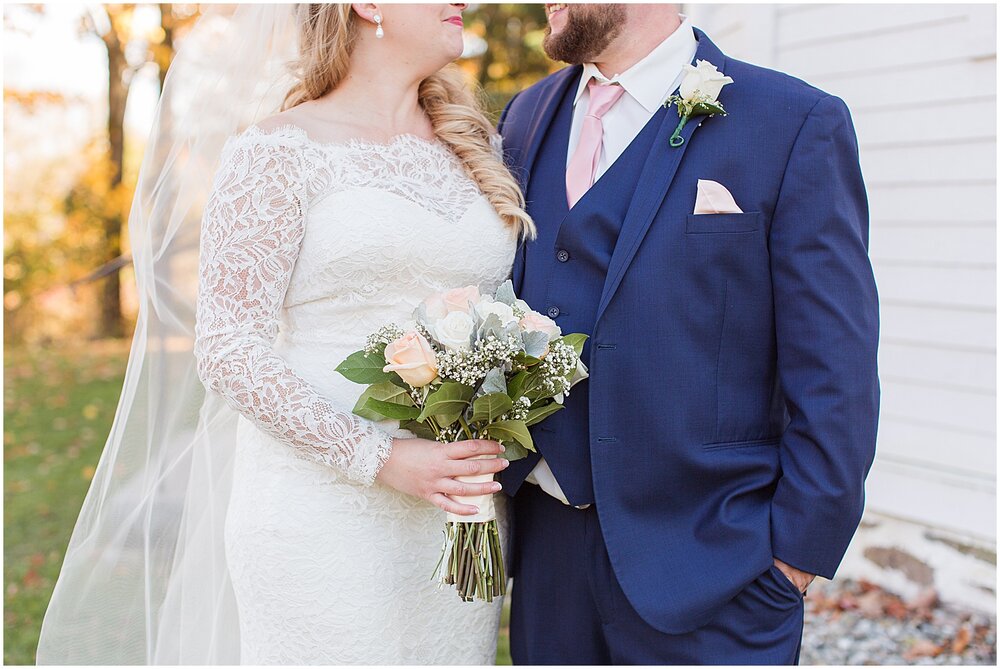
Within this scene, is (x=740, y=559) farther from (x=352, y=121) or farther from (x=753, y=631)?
(x=352, y=121)

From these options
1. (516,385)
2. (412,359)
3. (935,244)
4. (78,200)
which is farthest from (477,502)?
(78,200)

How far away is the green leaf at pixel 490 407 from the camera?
1956mm

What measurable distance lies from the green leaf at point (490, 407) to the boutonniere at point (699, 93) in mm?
827

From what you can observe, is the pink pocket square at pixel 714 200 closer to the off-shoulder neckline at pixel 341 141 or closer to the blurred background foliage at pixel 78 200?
the off-shoulder neckline at pixel 341 141

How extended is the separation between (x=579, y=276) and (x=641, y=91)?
58 centimetres

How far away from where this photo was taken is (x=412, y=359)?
6.31 feet

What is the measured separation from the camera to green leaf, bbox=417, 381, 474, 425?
195 centimetres

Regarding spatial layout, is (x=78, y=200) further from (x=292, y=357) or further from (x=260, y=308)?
(x=260, y=308)

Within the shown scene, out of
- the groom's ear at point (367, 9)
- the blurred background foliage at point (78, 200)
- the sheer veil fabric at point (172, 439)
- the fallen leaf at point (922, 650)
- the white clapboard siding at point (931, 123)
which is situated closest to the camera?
the groom's ear at point (367, 9)

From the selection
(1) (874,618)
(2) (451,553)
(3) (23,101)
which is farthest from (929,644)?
(3) (23,101)

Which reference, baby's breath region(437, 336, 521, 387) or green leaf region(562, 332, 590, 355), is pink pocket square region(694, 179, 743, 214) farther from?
baby's breath region(437, 336, 521, 387)

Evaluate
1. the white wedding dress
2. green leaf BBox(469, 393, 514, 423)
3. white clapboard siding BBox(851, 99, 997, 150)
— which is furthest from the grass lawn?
Answer: white clapboard siding BBox(851, 99, 997, 150)

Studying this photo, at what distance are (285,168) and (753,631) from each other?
168cm

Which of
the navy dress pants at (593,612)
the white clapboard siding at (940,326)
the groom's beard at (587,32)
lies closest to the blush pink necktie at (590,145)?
the groom's beard at (587,32)
